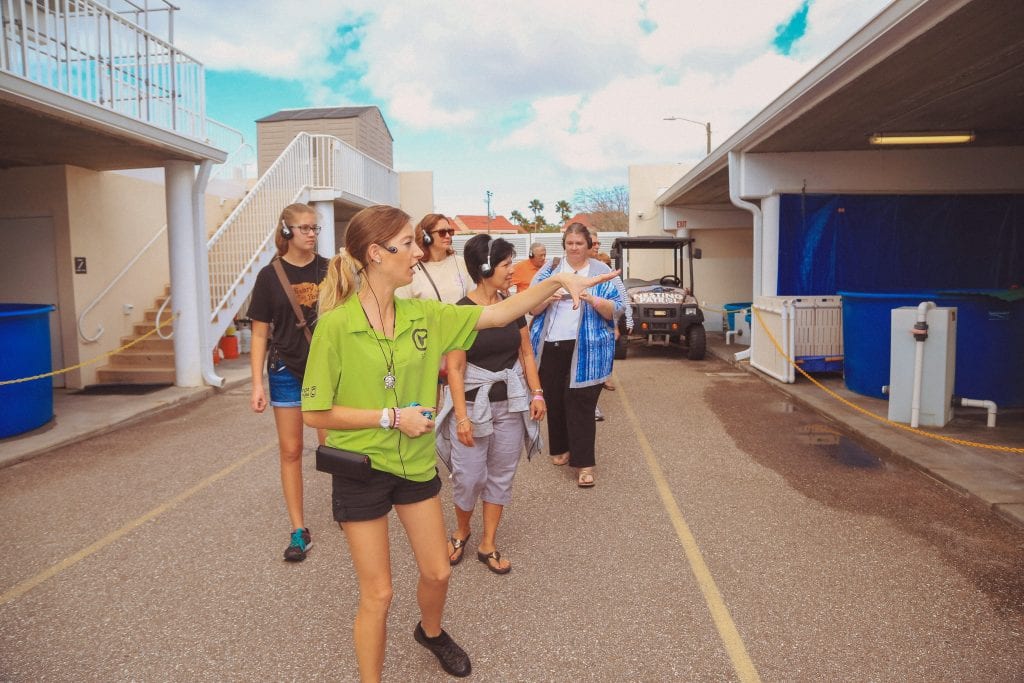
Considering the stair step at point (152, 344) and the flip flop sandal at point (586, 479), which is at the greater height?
the stair step at point (152, 344)

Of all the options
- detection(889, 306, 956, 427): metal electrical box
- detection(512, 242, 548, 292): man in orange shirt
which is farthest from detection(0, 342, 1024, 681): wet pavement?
detection(512, 242, 548, 292): man in orange shirt

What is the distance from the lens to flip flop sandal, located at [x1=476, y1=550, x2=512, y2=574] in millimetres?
3797

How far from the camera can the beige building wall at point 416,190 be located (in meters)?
23.4

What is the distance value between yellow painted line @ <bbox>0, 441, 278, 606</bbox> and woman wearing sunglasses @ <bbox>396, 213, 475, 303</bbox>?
2424mm

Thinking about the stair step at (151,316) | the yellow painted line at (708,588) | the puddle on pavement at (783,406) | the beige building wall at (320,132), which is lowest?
the yellow painted line at (708,588)

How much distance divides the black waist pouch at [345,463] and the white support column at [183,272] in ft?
28.4

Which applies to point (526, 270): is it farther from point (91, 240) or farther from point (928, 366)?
point (91, 240)

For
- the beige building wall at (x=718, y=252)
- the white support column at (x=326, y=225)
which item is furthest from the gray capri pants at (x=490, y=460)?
the beige building wall at (x=718, y=252)

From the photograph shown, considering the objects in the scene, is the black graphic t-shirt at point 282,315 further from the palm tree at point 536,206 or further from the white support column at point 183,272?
the palm tree at point 536,206

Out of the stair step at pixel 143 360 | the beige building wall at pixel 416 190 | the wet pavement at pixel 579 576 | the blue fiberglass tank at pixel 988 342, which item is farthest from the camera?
the beige building wall at pixel 416 190

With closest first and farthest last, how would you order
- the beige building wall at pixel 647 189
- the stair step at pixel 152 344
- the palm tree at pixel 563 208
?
the stair step at pixel 152 344
the beige building wall at pixel 647 189
the palm tree at pixel 563 208

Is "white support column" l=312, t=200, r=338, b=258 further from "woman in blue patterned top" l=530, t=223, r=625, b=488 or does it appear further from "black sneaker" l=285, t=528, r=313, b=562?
"black sneaker" l=285, t=528, r=313, b=562

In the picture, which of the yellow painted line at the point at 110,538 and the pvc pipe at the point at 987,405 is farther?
the pvc pipe at the point at 987,405

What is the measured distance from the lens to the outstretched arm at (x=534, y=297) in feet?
7.88
